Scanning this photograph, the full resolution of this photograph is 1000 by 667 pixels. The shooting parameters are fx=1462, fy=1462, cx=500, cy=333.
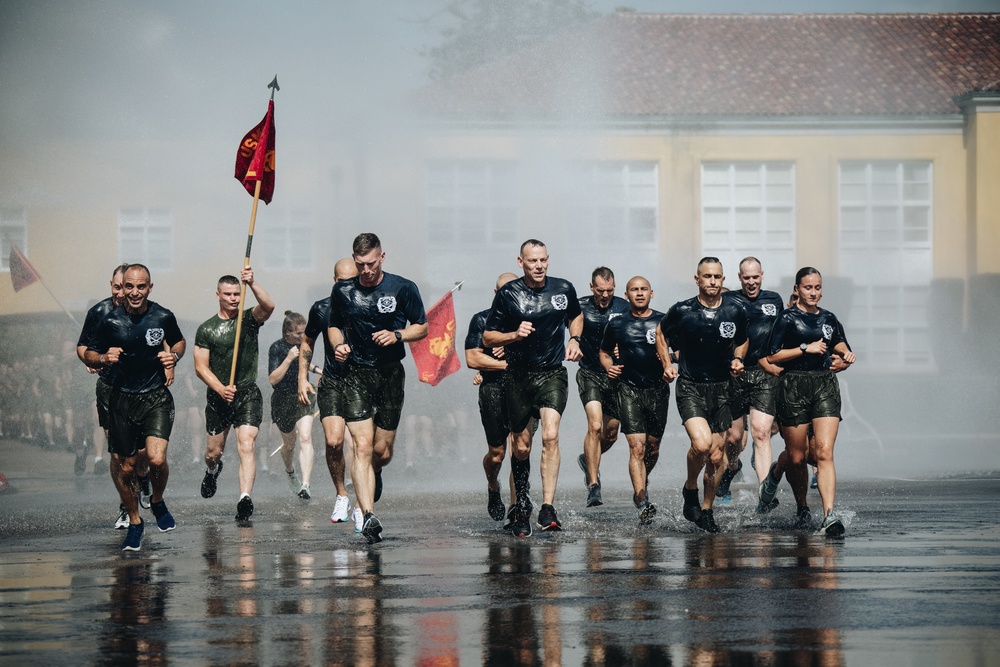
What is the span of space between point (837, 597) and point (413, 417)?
45.2ft

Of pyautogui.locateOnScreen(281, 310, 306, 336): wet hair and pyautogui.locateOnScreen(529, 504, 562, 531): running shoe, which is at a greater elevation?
pyautogui.locateOnScreen(281, 310, 306, 336): wet hair

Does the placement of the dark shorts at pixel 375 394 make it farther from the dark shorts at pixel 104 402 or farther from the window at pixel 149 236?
the window at pixel 149 236

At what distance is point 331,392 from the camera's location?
412 inches

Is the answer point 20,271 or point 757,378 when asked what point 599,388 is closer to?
point 757,378

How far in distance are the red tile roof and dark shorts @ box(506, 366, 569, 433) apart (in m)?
23.2

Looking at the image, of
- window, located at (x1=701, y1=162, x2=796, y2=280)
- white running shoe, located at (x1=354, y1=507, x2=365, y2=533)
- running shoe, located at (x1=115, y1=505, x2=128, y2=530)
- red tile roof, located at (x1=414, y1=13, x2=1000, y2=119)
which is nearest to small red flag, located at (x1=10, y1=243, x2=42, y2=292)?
red tile roof, located at (x1=414, y1=13, x2=1000, y2=119)

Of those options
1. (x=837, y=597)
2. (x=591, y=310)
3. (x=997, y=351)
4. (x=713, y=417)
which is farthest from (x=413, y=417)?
(x=997, y=351)

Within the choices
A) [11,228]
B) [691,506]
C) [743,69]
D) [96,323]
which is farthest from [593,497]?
[743,69]

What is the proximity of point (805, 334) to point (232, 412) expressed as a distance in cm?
500

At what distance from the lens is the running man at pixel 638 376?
11391 mm

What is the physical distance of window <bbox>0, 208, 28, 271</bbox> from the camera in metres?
32.8

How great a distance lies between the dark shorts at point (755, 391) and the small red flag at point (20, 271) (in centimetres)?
1443

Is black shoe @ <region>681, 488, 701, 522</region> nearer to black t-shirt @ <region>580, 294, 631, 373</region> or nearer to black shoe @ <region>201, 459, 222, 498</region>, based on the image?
black t-shirt @ <region>580, 294, 631, 373</region>

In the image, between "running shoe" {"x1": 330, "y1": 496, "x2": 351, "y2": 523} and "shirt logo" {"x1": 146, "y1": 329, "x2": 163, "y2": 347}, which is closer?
"shirt logo" {"x1": 146, "y1": 329, "x2": 163, "y2": 347}
